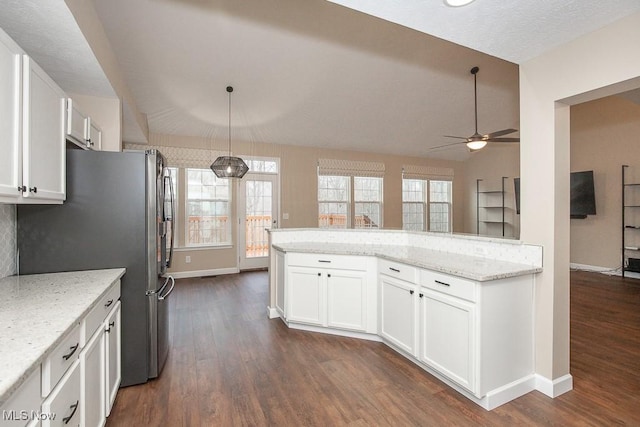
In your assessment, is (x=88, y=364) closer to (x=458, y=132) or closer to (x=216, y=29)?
(x=216, y=29)

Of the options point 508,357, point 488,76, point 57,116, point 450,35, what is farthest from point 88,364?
point 488,76

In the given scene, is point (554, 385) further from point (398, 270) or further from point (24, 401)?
point (24, 401)

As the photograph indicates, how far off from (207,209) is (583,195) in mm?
7251

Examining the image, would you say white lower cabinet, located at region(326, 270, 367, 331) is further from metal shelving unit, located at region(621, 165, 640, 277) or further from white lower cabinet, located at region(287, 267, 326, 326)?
metal shelving unit, located at region(621, 165, 640, 277)

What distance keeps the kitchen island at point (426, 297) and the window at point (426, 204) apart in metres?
4.51

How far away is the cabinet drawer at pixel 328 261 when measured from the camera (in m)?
2.93

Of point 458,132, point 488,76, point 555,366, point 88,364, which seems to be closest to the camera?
point 88,364

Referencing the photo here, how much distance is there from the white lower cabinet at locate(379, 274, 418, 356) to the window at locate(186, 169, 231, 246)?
3.98 m

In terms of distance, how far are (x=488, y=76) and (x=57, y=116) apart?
17.7 feet

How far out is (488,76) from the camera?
4793 mm

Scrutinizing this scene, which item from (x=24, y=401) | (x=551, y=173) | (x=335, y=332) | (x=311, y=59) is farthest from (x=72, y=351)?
(x=311, y=59)

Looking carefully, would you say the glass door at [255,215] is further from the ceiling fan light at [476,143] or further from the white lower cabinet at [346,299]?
the ceiling fan light at [476,143]

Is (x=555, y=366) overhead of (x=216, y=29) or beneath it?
beneath

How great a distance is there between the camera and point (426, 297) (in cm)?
230
